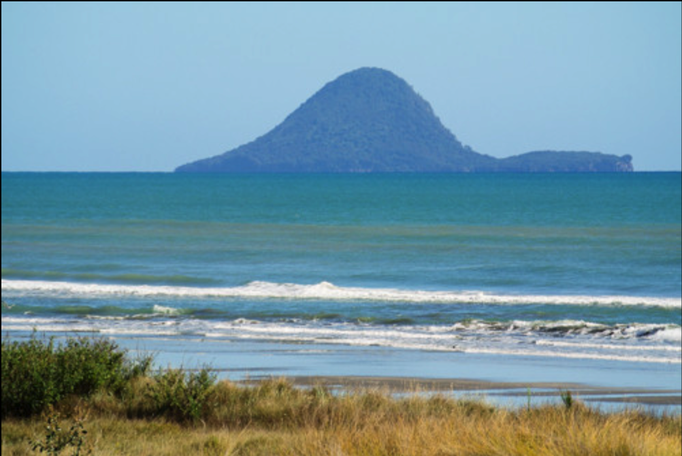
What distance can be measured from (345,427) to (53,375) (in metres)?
3.89

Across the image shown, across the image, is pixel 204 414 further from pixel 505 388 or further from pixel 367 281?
pixel 367 281

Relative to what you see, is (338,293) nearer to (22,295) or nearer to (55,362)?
(22,295)

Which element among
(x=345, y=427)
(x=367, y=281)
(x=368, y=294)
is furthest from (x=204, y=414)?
(x=367, y=281)

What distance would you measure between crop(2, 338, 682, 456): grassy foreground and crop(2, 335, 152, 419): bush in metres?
0.01

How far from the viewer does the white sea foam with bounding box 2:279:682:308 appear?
27.4 metres

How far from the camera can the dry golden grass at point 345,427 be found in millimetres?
7305

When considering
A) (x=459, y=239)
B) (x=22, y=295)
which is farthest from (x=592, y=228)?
(x=22, y=295)

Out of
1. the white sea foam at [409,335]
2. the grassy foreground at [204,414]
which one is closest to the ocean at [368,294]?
the white sea foam at [409,335]

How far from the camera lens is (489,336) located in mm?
21266

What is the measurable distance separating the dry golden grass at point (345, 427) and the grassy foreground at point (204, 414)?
18mm

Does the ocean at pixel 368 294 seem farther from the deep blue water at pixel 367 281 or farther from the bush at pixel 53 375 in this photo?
the bush at pixel 53 375

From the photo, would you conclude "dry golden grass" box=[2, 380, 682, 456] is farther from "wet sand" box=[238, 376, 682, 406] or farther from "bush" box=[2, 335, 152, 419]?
"wet sand" box=[238, 376, 682, 406]

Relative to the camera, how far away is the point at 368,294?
2948cm

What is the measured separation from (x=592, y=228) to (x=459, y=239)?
13.0 meters
